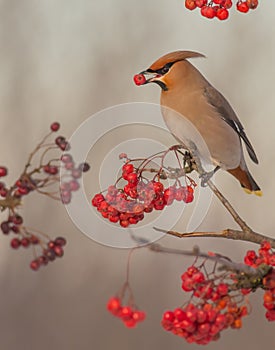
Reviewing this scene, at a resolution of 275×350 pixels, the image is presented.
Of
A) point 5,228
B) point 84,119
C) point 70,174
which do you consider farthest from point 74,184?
point 84,119

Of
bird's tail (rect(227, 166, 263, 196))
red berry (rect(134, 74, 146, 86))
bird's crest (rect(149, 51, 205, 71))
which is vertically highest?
bird's crest (rect(149, 51, 205, 71))

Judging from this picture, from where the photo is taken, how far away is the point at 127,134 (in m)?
3.30

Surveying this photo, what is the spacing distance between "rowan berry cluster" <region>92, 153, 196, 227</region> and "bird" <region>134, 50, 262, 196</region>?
14.9 inches

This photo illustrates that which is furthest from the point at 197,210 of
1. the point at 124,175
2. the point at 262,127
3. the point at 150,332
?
the point at 262,127

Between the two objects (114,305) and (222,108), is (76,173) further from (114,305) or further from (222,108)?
(222,108)

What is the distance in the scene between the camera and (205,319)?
956 millimetres

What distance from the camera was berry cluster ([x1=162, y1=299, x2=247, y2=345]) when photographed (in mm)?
956

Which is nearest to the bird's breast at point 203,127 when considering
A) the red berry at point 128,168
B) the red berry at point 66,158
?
the red berry at point 128,168

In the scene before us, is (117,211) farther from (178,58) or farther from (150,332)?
(150,332)

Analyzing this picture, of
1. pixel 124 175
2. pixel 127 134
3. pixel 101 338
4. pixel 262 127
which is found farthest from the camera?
pixel 262 127

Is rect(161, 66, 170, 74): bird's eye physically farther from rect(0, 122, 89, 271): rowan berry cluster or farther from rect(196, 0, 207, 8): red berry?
rect(0, 122, 89, 271): rowan berry cluster

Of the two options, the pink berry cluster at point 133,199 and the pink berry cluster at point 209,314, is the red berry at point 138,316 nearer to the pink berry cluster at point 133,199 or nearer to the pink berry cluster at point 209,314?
the pink berry cluster at point 209,314

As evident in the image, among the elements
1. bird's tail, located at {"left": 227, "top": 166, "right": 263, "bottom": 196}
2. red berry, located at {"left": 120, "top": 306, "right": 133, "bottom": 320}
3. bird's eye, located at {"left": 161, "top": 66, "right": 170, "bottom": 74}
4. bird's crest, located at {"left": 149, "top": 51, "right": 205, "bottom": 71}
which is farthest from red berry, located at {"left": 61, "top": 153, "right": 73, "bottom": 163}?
bird's tail, located at {"left": 227, "top": 166, "right": 263, "bottom": 196}

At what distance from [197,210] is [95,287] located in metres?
2.26
